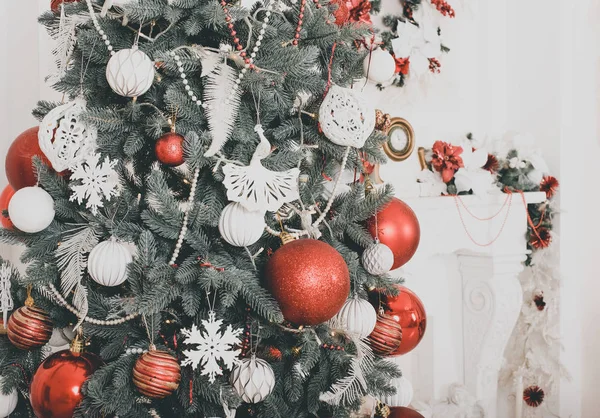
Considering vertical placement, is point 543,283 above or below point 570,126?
below

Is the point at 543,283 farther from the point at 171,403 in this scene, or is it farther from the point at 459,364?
the point at 171,403

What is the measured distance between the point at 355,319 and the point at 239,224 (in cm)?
30

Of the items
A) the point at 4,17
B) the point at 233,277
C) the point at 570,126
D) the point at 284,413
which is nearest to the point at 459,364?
the point at 570,126

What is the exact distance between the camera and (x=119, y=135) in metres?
0.95

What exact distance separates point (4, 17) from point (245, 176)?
4.09 ft

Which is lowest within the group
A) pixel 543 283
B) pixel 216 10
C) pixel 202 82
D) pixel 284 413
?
pixel 543 283

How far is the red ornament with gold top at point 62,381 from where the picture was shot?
938 millimetres

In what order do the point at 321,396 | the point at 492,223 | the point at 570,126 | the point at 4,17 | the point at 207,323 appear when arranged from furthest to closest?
the point at 570,126 < the point at 492,223 < the point at 4,17 < the point at 321,396 < the point at 207,323

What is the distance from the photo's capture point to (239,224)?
0.88m

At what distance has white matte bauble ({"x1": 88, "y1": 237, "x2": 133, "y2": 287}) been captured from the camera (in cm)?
89

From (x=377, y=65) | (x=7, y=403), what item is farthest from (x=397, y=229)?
(x=7, y=403)

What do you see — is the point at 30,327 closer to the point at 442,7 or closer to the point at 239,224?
the point at 239,224

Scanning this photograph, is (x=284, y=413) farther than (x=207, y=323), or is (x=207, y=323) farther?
(x=284, y=413)

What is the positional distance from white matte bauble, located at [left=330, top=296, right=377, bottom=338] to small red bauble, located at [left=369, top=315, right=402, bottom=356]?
90mm
